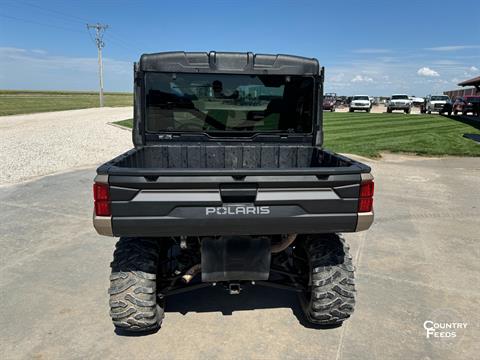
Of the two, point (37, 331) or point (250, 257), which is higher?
point (250, 257)

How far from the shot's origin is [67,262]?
15.2 ft

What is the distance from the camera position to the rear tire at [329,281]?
3.21m

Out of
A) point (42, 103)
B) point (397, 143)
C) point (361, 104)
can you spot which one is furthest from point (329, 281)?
point (42, 103)

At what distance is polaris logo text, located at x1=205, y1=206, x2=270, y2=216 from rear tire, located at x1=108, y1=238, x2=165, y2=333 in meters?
0.74

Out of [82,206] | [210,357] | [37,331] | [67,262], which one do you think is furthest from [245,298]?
[82,206]

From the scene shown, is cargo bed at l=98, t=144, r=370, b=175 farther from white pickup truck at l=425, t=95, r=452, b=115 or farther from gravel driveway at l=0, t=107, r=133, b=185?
white pickup truck at l=425, t=95, r=452, b=115

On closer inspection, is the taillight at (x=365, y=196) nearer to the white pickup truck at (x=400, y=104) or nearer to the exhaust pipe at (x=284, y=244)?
the exhaust pipe at (x=284, y=244)

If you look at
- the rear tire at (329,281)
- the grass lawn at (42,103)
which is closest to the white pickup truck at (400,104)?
the grass lawn at (42,103)

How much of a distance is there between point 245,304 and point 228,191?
151cm

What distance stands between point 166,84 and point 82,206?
365cm

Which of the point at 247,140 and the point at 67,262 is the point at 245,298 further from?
the point at 67,262

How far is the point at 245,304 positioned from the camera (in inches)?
149

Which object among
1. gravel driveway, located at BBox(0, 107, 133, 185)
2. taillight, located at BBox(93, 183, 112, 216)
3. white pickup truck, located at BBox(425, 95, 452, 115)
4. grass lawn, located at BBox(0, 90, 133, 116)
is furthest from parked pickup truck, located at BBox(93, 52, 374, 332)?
white pickup truck, located at BBox(425, 95, 452, 115)

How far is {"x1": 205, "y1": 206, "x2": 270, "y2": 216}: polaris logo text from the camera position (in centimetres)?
276
